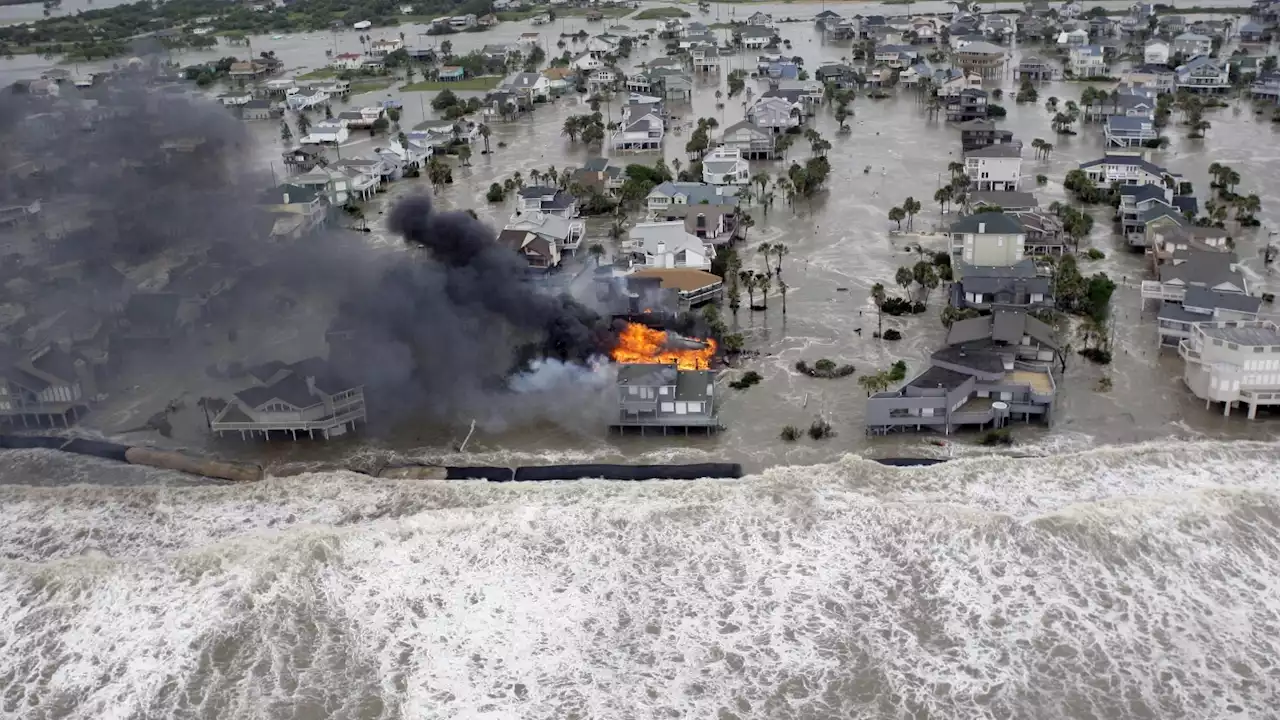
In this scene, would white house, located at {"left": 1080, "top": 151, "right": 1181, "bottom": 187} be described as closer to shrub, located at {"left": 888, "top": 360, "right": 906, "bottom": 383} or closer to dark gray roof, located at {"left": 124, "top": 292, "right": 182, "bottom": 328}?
shrub, located at {"left": 888, "top": 360, "right": 906, "bottom": 383}

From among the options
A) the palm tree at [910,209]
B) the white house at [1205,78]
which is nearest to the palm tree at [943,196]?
the palm tree at [910,209]

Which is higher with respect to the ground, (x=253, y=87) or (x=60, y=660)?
(x=253, y=87)

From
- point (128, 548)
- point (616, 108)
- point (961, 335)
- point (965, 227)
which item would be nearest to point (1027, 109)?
point (616, 108)

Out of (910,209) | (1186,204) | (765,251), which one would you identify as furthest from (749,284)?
(1186,204)

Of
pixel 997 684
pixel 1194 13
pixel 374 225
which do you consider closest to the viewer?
pixel 997 684

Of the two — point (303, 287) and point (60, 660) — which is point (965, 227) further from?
point (60, 660)

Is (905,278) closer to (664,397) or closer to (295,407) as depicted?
(664,397)

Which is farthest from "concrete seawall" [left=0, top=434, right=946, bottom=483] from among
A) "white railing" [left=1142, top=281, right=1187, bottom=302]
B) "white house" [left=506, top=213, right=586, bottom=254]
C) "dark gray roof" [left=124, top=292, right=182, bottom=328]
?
"white house" [left=506, top=213, right=586, bottom=254]
